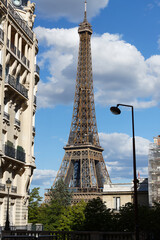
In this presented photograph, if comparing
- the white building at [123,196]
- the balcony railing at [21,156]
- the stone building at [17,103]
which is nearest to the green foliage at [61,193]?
the white building at [123,196]

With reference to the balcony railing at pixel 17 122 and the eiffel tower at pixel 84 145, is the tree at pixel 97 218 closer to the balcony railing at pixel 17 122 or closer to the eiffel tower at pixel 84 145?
the balcony railing at pixel 17 122

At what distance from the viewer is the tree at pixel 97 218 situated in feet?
146

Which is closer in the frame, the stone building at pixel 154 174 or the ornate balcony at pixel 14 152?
the ornate balcony at pixel 14 152

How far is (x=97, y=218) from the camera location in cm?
4525

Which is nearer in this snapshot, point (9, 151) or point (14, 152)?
point (9, 151)

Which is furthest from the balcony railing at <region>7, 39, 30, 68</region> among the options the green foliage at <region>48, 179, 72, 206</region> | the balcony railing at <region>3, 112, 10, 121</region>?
the green foliage at <region>48, 179, 72, 206</region>

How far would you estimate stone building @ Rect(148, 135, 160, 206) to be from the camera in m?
64.5

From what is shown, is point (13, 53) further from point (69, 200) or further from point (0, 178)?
point (69, 200)

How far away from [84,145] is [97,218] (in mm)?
64645

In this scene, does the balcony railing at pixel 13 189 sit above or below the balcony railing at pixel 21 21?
below

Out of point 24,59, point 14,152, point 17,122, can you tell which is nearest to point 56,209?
point 17,122

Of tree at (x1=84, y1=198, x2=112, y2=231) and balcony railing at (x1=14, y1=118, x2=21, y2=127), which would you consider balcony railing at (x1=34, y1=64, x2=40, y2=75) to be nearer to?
balcony railing at (x1=14, y1=118, x2=21, y2=127)

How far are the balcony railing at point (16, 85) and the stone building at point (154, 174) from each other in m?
34.6

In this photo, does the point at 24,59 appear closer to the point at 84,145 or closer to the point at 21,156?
the point at 21,156
